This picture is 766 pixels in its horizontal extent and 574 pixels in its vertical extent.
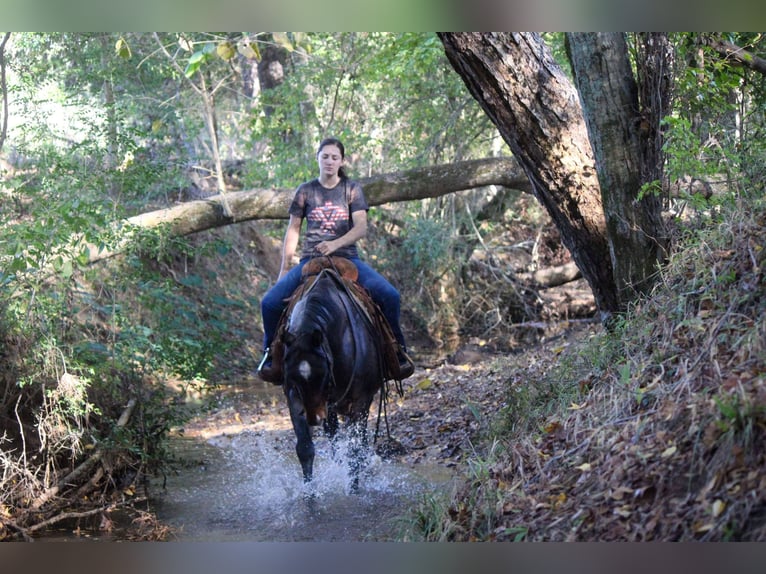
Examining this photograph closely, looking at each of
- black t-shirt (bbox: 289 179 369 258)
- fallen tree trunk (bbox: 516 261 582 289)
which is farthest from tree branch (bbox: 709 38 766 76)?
fallen tree trunk (bbox: 516 261 582 289)

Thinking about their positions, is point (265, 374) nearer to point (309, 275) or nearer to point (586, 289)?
point (309, 275)

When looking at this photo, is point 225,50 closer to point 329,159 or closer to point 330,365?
point 329,159

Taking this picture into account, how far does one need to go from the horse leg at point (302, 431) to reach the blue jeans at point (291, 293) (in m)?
0.83

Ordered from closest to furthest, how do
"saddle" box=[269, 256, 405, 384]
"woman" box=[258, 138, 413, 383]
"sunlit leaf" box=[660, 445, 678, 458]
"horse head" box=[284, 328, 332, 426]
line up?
"sunlit leaf" box=[660, 445, 678, 458] → "horse head" box=[284, 328, 332, 426] → "saddle" box=[269, 256, 405, 384] → "woman" box=[258, 138, 413, 383]

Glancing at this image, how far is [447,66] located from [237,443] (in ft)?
17.4

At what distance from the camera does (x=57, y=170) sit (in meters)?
6.45

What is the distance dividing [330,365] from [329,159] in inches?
62.8

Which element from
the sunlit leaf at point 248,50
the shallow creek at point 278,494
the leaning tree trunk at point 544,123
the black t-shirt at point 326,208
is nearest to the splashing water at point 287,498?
the shallow creek at point 278,494

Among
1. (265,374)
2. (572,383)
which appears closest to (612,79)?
(572,383)

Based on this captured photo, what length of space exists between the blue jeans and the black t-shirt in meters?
0.18

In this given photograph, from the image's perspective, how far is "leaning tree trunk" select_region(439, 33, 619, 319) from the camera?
4.76 m

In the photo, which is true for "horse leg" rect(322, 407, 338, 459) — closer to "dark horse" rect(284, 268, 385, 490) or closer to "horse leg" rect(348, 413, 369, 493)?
"dark horse" rect(284, 268, 385, 490)

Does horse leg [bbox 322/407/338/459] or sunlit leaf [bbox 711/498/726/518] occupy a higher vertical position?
sunlit leaf [bbox 711/498/726/518]

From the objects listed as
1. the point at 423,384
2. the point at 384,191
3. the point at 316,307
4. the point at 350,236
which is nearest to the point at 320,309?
the point at 316,307
